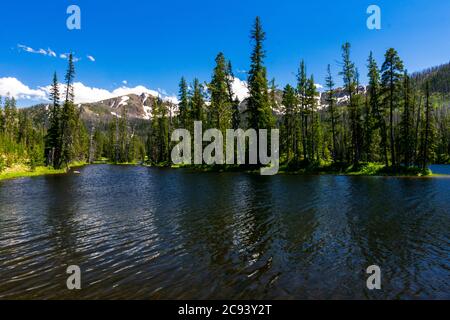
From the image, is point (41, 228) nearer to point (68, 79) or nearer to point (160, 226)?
point (160, 226)

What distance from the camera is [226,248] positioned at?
14.0 meters

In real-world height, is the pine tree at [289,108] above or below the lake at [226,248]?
above

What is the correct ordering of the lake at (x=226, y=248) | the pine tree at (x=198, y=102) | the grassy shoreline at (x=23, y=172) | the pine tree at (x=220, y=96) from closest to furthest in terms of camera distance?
the lake at (x=226, y=248) < the grassy shoreline at (x=23, y=172) < the pine tree at (x=220, y=96) < the pine tree at (x=198, y=102)

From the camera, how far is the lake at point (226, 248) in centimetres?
979

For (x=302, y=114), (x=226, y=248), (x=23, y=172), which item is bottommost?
(x=226, y=248)

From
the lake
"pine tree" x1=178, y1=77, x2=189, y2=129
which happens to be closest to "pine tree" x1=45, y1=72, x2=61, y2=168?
"pine tree" x1=178, y1=77, x2=189, y2=129

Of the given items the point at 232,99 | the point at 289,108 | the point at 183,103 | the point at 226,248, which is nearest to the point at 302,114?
the point at 289,108

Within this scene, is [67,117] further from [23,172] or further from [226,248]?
[226,248]

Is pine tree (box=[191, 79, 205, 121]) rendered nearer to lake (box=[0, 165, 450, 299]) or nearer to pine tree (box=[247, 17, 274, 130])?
pine tree (box=[247, 17, 274, 130])

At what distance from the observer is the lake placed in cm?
979

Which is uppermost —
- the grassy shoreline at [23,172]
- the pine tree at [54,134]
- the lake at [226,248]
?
the pine tree at [54,134]

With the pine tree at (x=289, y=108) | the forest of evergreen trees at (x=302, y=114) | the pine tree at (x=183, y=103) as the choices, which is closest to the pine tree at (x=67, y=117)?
the forest of evergreen trees at (x=302, y=114)

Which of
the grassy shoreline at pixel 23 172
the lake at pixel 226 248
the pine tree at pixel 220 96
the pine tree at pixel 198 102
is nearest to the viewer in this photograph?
the lake at pixel 226 248

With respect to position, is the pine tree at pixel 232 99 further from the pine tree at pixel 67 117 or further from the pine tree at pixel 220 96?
the pine tree at pixel 67 117
